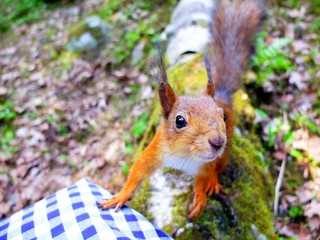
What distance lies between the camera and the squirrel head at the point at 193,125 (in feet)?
5.74

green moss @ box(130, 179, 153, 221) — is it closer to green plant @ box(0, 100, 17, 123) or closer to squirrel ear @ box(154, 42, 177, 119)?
squirrel ear @ box(154, 42, 177, 119)

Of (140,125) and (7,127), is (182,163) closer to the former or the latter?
(140,125)

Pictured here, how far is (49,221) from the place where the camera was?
202cm

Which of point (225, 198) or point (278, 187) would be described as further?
point (278, 187)

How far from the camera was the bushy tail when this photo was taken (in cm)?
275

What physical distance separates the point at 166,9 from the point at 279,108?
292 cm

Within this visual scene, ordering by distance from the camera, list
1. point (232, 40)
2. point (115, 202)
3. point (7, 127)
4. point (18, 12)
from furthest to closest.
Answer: point (18, 12), point (7, 127), point (232, 40), point (115, 202)

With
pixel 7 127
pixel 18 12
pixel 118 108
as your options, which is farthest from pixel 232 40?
pixel 18 12

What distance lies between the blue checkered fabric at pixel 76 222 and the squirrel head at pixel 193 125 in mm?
503

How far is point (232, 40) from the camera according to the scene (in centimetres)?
279

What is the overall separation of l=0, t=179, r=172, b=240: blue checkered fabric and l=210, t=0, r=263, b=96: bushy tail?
128 cm

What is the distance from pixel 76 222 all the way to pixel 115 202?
0.32 metres

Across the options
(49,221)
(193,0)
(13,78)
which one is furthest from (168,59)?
(13,78)

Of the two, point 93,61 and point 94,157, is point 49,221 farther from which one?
point 93,61
